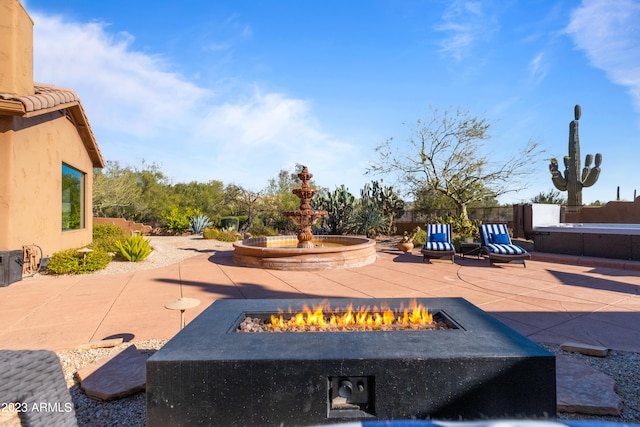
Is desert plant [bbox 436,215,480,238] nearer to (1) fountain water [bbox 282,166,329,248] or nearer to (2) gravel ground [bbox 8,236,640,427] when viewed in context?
(1) fountain water [bbox 282,166,329,248]

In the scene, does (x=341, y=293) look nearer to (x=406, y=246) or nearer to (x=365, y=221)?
(x=406, y=246)

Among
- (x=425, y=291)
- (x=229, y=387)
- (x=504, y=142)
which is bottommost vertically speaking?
(x=425, y=291)

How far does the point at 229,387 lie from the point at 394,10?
35.6 feet

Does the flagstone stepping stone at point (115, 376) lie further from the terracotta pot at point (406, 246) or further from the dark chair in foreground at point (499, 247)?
the terracotta pot at point (406, 246)

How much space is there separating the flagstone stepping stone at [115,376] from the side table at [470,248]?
32.2ft

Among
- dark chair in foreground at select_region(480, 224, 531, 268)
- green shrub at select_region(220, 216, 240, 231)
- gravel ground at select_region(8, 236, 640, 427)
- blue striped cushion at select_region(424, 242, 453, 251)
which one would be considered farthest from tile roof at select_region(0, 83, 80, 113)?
green shrub at select_region(220, 216, 240, 231)

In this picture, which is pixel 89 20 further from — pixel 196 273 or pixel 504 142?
pixel 504 142

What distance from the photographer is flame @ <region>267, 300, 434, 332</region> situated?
2.57 metres

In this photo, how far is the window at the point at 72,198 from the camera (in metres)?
10.4

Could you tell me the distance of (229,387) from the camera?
1.80m

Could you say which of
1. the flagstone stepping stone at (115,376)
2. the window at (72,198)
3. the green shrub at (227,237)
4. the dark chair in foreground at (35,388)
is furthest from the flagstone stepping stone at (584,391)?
the green shrub at (227,237)

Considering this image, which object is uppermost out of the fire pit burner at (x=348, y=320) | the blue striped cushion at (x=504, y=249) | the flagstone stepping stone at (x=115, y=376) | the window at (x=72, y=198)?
the window at (x=72, y=198)

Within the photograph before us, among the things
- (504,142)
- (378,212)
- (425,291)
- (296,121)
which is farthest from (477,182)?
(425,291)

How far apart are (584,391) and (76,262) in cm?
990
